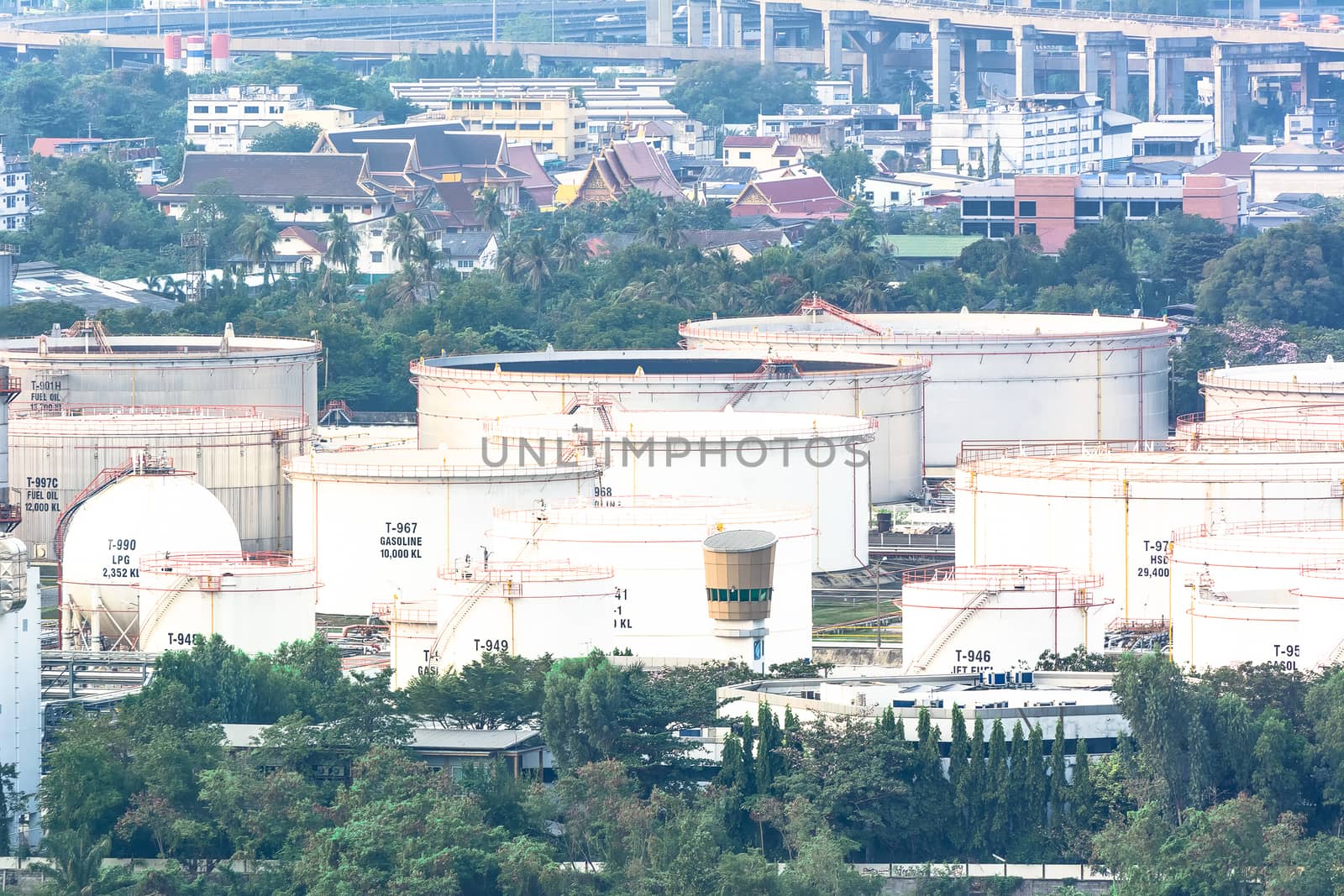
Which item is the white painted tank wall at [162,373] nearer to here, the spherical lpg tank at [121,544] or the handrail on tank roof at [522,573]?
the spherical lpg tank at [121,544]

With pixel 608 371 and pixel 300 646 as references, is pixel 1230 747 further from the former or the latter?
pixel 608 371

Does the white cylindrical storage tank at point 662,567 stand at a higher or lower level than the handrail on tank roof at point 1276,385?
lower

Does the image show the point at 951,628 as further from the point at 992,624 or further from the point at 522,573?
the point at 522,573

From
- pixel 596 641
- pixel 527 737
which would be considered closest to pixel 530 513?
pixel 596 641

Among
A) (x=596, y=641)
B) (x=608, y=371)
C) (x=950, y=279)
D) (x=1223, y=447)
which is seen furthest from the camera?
(x=950, y=279)

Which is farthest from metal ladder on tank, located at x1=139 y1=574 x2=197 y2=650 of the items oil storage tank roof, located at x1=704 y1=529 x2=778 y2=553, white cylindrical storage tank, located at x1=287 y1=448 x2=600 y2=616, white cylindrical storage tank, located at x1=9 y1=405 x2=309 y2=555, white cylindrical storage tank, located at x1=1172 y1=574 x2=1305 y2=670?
white cylindrical storage tank, located at x1=1172 y1=574 x2=1305 y2=670

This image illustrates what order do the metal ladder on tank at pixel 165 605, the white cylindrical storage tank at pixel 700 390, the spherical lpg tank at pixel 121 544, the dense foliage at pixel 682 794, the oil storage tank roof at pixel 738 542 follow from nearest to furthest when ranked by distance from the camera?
the dense foliage at pixel 682 794 → the oil storage tank roof at pixel 738 542 → the metal ladder on tank at pixel 165 605 → the spherical lpg tank at pixel 121 544 → the white cylindrical storage tank at pixel 700 390

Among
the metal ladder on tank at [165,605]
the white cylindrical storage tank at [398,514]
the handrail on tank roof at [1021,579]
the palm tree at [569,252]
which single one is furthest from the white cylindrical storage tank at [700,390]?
the palm tree at [569,252]

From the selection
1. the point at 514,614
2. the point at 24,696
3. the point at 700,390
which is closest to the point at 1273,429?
the point at 700,390
